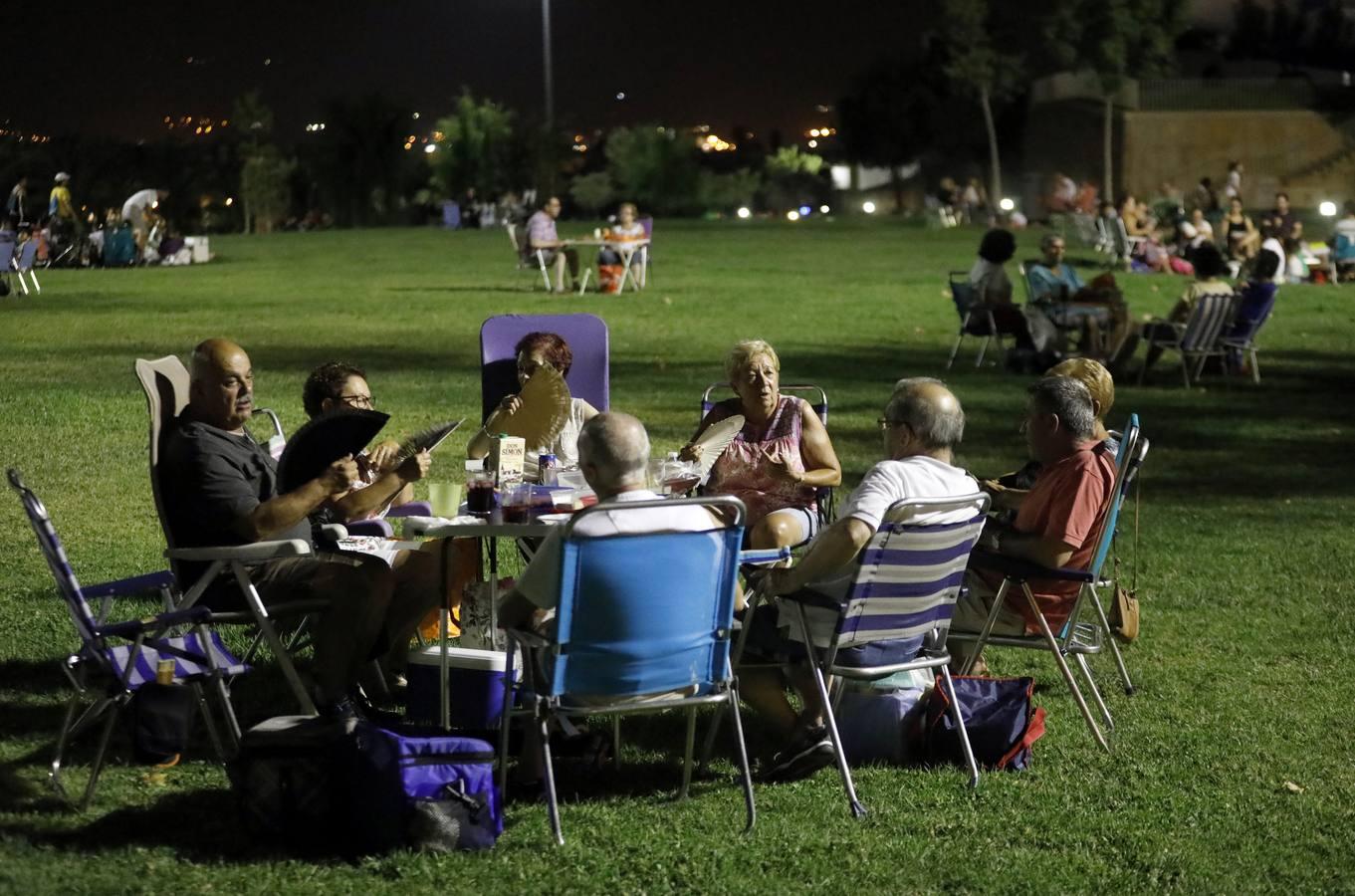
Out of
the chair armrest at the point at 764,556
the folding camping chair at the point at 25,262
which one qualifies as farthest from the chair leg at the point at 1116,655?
the folding camping chair at the point at 25,262

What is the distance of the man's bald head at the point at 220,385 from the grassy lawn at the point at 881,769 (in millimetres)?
1032

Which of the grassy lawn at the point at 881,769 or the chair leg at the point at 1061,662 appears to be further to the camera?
the chair leg at the point at 1061,662

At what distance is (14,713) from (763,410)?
2902mm

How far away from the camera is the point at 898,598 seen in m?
5.11

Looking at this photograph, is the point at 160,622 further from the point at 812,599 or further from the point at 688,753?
the point at 812,599

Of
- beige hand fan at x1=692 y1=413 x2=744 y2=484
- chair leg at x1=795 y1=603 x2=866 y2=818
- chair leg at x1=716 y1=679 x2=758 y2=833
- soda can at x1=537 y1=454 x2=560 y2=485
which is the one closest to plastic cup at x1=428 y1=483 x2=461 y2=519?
soda can at x1=537 y1=454 x2=560 y2=485

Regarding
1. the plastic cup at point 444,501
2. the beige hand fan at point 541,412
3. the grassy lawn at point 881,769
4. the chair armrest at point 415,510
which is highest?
the beige hand fan at point 541,412

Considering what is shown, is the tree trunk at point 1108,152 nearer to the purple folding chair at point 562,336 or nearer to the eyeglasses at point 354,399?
the purple folding chair at point 562,336

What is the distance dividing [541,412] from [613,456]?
2.25 meters

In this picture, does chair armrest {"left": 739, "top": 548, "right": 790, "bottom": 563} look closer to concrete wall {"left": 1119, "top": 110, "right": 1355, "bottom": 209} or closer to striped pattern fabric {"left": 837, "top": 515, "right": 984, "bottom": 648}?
striped pattern fabric {"left": 837, "top": 515, "right": 984, "bottom": 648}

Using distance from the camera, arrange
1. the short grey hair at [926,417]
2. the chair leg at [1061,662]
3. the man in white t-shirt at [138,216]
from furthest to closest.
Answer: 1. the man in white t-shirt at [138,216]
2. the chair leg at [1061,662]
3. the short grey hair at [926,417]

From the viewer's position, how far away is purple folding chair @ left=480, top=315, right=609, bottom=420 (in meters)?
7.89

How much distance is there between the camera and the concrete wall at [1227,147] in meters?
69.2

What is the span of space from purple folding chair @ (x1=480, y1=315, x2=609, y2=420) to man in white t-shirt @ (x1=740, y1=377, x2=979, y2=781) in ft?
8.83
